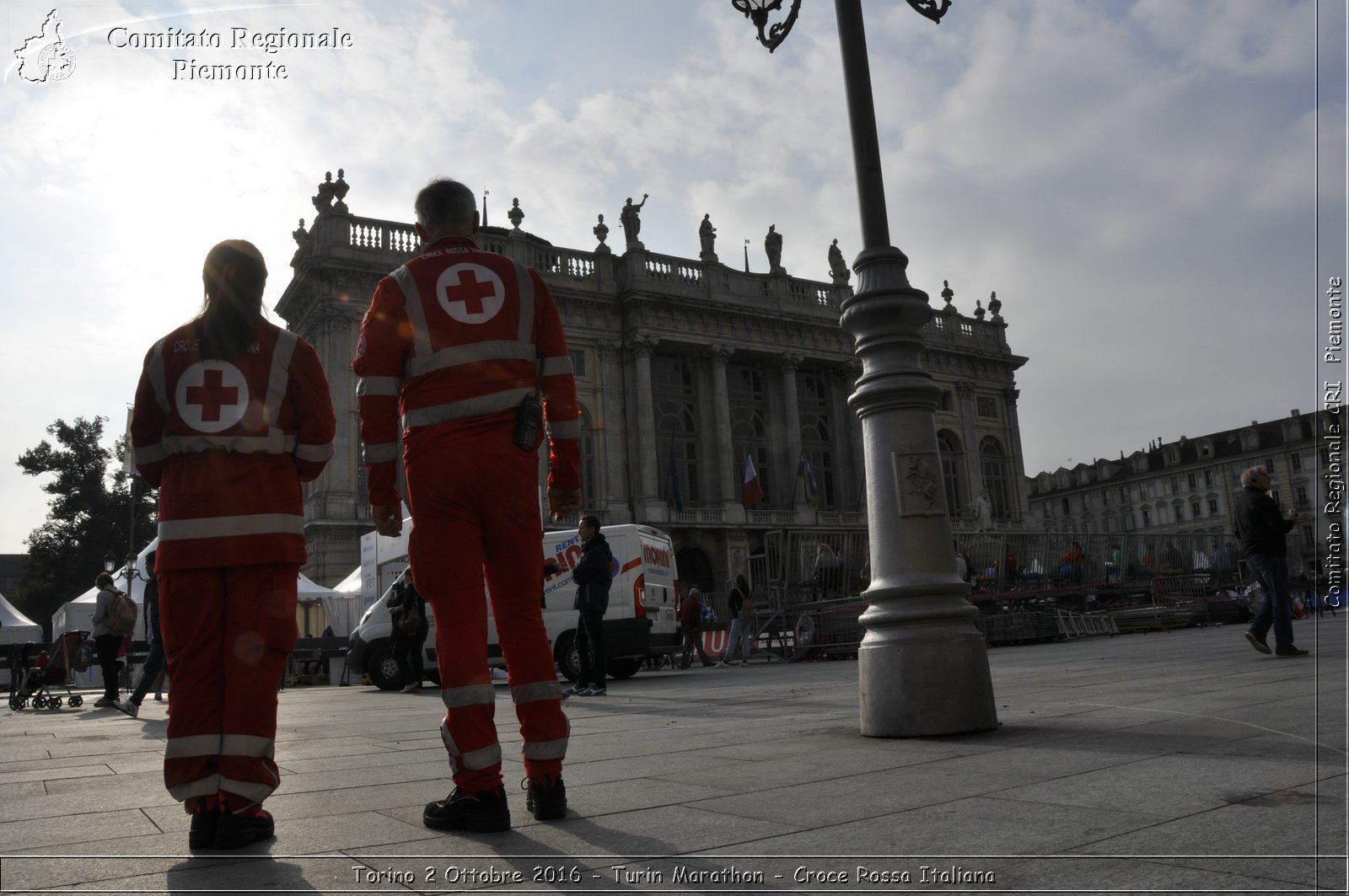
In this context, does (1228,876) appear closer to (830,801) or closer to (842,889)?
(842,889)

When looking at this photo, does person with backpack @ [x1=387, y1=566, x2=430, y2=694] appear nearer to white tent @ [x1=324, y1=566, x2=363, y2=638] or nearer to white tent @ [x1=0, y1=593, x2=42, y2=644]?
white tent @ [x1=324, y1=566, x2=363, y2=638]

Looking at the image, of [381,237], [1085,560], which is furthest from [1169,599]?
[381,237]

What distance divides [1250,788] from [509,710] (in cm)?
669

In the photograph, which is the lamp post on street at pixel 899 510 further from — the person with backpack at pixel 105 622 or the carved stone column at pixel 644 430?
the carved stone column at pixel 644 430

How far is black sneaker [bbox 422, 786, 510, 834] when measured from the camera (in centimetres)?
282

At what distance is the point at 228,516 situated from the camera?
10.4ft

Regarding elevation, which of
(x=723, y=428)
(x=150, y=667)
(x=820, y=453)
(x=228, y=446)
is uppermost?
(x=723, y=428)

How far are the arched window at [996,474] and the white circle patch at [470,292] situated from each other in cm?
4434

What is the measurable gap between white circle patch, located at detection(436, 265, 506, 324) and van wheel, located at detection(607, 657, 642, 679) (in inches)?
506

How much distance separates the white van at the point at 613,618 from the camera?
14570mm

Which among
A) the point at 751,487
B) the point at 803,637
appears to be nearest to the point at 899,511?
the point at 803,637

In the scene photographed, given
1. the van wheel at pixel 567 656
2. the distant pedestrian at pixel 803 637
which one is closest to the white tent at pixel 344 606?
Result: the distant pedestrian at pixel 803 637

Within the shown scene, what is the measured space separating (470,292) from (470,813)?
5.30 ft

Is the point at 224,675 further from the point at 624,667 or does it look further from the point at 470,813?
the point at 624,667
